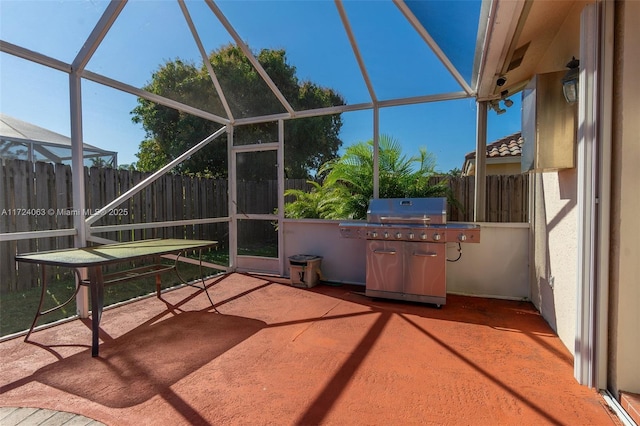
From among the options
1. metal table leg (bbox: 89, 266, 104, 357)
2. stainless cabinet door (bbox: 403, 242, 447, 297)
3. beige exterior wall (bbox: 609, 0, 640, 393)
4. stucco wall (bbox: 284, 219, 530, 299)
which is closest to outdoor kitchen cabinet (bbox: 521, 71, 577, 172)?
beige exterior wall (bbox: 609, 0, 640, 393)

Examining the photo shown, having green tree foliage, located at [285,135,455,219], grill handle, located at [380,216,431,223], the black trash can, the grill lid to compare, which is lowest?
the black trash can

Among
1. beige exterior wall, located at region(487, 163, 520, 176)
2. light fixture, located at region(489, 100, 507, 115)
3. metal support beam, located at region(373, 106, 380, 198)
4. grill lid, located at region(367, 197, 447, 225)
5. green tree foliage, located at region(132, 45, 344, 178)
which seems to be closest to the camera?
grill lid, located at region(367, 197, 447, 225)

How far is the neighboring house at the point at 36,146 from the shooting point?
4.31 meters

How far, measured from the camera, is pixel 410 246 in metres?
4.01

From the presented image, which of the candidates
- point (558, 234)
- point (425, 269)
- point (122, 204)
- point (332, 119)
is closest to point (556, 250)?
point (558, 234)

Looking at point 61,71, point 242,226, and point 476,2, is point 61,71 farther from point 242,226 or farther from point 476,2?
point 476,2

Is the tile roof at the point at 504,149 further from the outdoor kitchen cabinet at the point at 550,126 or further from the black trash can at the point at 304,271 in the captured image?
the black trash can at the point at 304,271

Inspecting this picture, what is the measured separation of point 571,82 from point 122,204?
6081mm

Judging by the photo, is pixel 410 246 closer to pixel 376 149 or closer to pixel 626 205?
pixel 376 149

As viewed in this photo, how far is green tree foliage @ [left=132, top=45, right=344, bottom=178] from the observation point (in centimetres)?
481

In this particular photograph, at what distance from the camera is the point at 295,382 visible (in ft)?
7.68

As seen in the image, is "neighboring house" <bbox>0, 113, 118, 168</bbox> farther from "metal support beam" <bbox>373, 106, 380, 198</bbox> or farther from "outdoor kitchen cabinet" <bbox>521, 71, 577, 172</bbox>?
"outdoor kitchen cabinet" <bbox>521, 71, 577, 172</bbox>

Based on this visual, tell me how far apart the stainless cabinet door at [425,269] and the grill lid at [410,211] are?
1.09ft

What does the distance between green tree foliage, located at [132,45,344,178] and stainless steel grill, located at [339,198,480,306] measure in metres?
2.30
